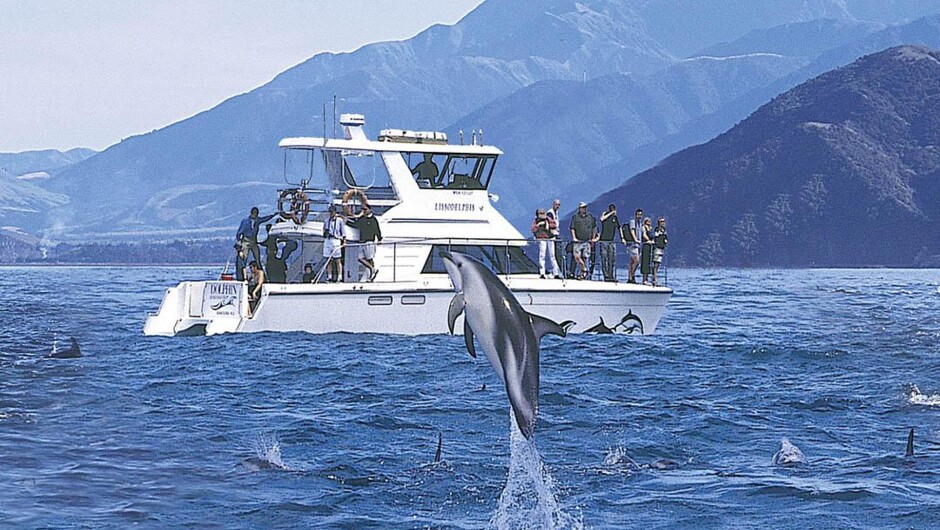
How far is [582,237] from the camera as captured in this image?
31562 mm

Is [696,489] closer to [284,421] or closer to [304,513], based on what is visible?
[304,513]

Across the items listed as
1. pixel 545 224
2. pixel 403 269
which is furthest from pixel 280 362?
pixel 545 224

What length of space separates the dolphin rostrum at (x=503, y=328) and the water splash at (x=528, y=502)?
8.95 feet

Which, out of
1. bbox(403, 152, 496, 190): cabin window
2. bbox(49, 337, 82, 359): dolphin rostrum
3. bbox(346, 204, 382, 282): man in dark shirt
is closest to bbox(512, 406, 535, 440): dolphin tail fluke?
bbox(49, 337, 82, 359): dolphin rostrum

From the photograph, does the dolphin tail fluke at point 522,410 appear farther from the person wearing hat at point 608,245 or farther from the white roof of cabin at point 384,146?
the white roof of cabin at point 384,146

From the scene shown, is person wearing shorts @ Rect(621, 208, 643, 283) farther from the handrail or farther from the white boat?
the handrail

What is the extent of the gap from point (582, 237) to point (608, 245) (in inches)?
24.2

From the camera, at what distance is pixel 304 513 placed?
1327cm

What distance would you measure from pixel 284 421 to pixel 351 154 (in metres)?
15.3

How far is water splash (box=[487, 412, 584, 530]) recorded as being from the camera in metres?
13.0

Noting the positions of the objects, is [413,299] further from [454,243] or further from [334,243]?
[454,243]

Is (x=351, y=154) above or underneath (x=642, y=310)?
above

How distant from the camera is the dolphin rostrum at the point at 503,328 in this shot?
9.11m

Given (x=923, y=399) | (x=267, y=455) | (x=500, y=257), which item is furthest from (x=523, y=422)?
(x=500, y=257)
